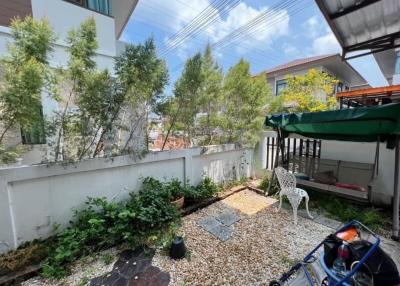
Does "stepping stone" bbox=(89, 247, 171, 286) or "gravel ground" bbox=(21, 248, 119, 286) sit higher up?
"gravel ground" bbox=(21, 248, 119, 286)

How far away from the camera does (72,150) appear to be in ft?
8.93

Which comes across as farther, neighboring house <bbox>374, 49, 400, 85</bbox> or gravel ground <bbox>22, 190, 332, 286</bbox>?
neighboring house <bbox>374, 49, 400, 85</bbox>

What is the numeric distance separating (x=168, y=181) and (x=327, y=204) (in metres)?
3.18

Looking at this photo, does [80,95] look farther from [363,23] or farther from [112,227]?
[363,23]

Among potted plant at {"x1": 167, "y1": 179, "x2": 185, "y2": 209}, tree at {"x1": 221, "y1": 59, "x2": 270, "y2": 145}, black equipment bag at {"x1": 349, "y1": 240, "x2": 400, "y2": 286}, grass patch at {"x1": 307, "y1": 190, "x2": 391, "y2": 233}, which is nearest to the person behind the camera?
black equipment bag at {"x1": 349, "y1": 240, "x2": 400, "y2": 286}

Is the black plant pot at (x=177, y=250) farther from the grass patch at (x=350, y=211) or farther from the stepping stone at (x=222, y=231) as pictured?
the grass patch at (x=350, y=211)

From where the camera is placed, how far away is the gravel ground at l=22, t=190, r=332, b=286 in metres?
2.12

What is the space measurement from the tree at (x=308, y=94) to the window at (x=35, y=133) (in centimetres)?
742

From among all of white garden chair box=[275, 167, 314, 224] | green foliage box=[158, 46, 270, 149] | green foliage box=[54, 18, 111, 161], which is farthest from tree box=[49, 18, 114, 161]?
white garden chair box=[275, 167, 314, 224]

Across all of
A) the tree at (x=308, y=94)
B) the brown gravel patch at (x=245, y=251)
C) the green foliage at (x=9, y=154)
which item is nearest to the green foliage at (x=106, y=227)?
the brown gravel patch at (x=245, y=251)

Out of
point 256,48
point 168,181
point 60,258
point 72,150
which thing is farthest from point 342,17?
point 256,48

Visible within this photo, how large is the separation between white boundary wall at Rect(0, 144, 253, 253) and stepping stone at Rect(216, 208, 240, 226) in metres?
1.12

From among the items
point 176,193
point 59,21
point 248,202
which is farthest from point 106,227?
point 59,21

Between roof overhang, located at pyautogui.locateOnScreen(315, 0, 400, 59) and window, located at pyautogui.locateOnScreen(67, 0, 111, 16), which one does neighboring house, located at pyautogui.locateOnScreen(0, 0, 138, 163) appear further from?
roof overhang, located at pyautogui.locateOnScreen(315, 0, 400, 59)
